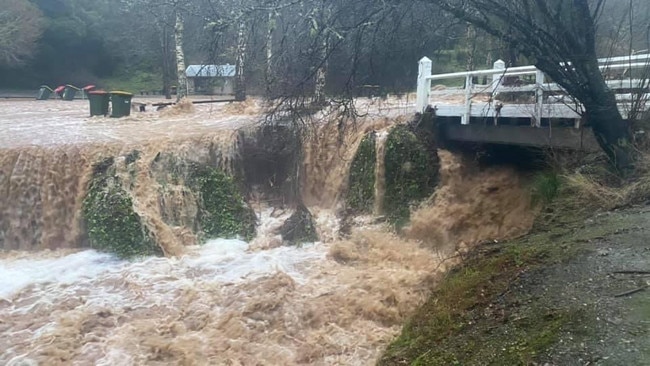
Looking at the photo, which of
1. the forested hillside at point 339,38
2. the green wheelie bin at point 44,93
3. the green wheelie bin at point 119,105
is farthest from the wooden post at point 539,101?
the green wheelie bin at point 44,93

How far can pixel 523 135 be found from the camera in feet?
32.0

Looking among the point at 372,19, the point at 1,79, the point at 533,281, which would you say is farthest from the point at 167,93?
the point at 533,281

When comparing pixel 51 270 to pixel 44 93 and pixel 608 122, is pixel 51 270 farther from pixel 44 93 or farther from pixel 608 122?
pixel 44 93

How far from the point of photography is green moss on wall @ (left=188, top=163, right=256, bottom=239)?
10.6m

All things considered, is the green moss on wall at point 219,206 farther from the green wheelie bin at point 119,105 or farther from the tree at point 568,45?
the green wheelie bin at point 119,105

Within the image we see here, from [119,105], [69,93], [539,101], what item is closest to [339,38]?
[539,101]

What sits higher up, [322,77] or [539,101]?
[322,77]

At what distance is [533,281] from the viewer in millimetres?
4699

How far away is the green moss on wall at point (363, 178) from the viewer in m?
11.3

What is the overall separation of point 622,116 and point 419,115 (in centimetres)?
447

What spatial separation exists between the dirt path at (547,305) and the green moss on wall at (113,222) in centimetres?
566

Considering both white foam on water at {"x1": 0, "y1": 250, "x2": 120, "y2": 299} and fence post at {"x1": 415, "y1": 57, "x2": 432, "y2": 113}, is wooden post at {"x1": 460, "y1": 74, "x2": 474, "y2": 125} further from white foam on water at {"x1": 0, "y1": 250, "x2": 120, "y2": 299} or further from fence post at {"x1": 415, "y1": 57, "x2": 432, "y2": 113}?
white foam on water at {"x1": 0, "y1": 250, "x2": 120, "y2": 299}

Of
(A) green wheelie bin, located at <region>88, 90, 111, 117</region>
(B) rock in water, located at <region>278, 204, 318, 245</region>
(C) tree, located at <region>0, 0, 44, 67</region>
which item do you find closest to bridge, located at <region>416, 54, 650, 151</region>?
(B) rock in water, located at <region>278, 204, 318, 245</region>

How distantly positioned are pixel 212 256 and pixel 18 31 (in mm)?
25223
